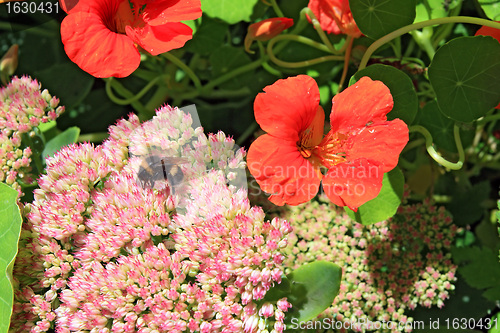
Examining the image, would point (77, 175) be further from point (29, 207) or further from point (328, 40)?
point (328, 40)

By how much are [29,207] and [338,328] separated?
71cm

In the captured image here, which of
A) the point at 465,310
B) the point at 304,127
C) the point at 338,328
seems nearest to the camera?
the point at 304,127

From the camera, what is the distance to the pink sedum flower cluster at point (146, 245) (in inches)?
31.0

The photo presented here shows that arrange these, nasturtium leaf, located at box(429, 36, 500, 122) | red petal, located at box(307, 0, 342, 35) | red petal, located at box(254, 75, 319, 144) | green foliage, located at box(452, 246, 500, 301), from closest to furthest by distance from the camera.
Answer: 1. red petal, located at box(254, 75, 319, 144)
2. nasturtium leaf, located at box(429, 36, 500, 122)
3. red petal, located at box(307, 0, 342, 35)
4. green foliage, located at box(452, 246, 500, 301)

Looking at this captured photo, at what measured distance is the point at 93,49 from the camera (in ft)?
2.68

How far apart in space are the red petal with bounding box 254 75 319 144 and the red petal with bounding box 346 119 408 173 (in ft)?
0.36

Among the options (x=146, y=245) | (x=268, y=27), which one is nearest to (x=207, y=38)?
(x=268, y=27)

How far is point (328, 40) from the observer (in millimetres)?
1070

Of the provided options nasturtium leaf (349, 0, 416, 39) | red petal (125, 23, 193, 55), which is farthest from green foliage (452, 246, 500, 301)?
red petal (125, 23, 193, 55)

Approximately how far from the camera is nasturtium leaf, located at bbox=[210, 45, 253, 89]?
3.77 ft

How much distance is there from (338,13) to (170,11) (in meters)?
0.36

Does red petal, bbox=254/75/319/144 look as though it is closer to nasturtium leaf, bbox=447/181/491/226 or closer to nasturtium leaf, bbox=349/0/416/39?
nasturtium leaf, bbox=349/0/416/39

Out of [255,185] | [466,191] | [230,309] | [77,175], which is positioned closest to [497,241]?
[466,191]

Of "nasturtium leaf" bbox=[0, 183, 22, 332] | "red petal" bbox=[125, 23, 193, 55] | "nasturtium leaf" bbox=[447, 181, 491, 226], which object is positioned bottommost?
"nasturtium leaf" bbox=[447, 181, 491, 226]
